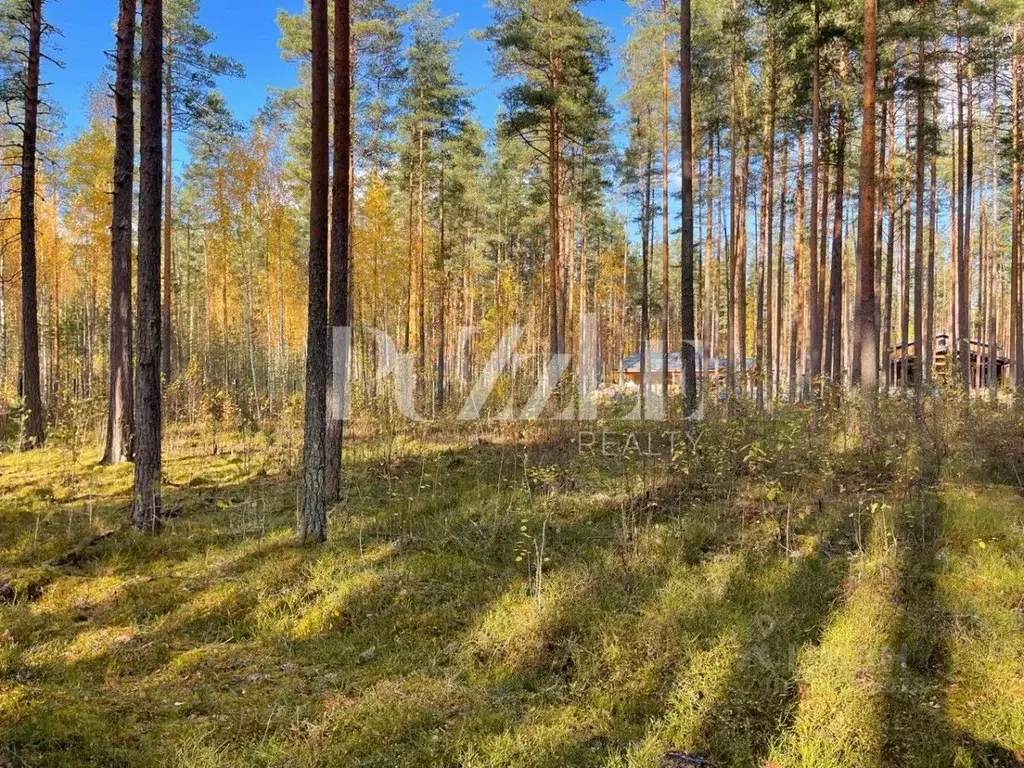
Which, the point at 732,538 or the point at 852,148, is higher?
the point at 852,148

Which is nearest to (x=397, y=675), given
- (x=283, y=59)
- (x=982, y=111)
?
(x=283, y=59)

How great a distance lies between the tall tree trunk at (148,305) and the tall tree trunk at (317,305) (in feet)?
5.24

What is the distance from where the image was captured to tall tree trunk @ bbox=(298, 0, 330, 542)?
5.24 m

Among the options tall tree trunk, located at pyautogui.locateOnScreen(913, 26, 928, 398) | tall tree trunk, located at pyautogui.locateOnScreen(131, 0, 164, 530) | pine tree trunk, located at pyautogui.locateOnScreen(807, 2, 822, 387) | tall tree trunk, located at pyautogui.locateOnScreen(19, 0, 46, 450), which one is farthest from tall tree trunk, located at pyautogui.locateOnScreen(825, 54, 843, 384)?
tall tree trunk, located at pyautogui.locateOnScreen(19, 0, 46, 450)

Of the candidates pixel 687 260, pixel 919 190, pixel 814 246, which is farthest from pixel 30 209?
pixel 919 190

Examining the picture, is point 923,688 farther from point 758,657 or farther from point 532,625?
point 532,625

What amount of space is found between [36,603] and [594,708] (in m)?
4.01

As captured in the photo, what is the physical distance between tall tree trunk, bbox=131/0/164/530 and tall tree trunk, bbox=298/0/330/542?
1598 millimetres

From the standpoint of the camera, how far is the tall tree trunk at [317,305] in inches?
206

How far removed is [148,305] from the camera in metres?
5.61

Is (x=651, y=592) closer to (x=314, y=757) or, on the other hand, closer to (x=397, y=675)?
(x=397, y=675)

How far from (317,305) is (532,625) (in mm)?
3379

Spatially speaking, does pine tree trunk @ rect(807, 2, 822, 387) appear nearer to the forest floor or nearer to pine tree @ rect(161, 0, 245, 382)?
the forest floor

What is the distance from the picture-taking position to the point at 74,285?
971 inches
